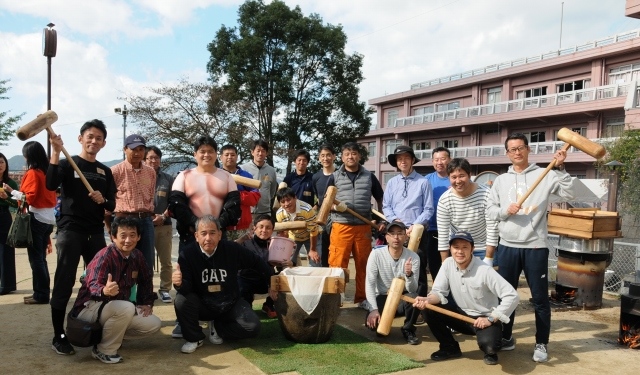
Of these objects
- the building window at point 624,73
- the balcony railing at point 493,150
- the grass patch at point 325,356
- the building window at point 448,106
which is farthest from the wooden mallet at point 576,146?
the building window at point 448,106

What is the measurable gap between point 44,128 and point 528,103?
86.3 feet

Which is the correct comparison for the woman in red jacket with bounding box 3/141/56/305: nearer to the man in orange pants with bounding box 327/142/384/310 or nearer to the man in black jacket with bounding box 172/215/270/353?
the man in black jacket with bounding box 172/215/270/353

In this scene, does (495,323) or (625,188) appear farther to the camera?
(625,188)

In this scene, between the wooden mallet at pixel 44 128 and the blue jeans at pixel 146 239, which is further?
the blue jeans at pixel 146 239

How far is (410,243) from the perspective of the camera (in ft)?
16.4

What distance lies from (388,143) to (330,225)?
31.9 meters

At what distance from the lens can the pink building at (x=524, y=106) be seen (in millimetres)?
22406

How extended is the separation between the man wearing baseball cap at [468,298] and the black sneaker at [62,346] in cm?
289

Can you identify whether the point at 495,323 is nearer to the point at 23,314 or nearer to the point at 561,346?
the point at 561,346

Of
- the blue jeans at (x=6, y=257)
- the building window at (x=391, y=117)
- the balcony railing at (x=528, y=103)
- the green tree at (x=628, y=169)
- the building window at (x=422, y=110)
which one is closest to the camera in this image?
the blue jeans at (x=6, y=257)

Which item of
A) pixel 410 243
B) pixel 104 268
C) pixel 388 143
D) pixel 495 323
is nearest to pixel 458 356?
pixel 495 323

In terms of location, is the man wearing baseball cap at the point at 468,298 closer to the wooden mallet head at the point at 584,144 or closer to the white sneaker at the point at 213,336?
the wooden mallet head at the point at 584,144

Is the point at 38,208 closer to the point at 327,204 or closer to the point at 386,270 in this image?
the point at 327,204

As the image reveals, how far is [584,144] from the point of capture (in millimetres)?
4434
